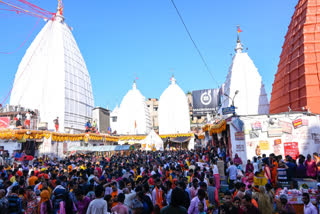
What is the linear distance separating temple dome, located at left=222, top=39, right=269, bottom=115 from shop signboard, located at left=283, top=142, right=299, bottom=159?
1119 cm

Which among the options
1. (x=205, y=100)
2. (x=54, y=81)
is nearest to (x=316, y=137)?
(x=54, y=81)

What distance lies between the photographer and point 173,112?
153ft

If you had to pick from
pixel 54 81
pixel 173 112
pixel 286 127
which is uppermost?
pixel 54 81

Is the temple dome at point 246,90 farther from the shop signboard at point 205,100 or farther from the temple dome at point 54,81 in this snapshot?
the shop signboard at point 205,100

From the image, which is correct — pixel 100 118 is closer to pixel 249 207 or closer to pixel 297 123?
pixel 297 123

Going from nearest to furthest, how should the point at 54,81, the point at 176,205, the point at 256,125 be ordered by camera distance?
the point at 176,205 → the point at 256,125 → the point at 54,81

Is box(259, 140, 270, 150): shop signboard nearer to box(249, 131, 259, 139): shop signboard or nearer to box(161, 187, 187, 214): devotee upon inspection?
box(249, 131, 259, 139): shop signboard

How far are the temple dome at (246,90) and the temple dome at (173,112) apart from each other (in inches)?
805

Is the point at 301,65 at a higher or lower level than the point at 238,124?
higher

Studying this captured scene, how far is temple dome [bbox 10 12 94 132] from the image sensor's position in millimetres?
31531

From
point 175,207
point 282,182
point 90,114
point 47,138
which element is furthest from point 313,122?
point 90,114

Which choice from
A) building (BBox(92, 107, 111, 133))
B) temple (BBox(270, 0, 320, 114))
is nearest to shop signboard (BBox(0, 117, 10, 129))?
building (BBox(92, 107, 111, 133))

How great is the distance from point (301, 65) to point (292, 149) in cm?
772

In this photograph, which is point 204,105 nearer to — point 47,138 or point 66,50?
point 66,50
